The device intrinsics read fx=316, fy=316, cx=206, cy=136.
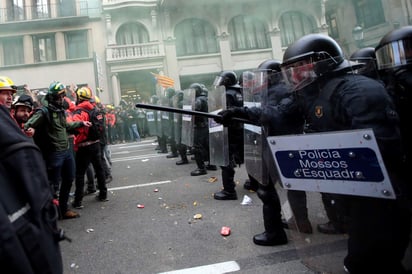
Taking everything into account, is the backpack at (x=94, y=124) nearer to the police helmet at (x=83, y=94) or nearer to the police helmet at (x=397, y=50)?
the police helmet at (x=83, y=94)

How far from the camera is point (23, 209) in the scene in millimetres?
915

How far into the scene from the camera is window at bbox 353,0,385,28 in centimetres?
1565

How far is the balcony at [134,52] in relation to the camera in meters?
17.5

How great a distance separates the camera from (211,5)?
17.6 metres

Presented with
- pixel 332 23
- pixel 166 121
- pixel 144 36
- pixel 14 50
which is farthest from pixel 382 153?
pixel 14 50

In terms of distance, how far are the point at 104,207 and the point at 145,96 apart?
14763 mm

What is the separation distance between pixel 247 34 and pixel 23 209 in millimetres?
19630

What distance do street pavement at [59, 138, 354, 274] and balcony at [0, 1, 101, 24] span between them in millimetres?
17449

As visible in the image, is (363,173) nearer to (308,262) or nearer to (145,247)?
(308,262)

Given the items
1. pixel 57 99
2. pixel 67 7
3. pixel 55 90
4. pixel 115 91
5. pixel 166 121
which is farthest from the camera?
pixel 67 7

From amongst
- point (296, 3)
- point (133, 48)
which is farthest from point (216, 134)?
point (296, 3)

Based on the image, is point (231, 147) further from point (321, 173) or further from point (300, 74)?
point (321, 173)

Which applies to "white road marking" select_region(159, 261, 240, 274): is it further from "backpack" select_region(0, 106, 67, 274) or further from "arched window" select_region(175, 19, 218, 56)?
"arched window" select_region(175, 19, 218, 56)

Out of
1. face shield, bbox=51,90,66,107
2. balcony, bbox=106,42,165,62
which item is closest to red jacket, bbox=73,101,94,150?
face shield, bbox=51,90,66,107
